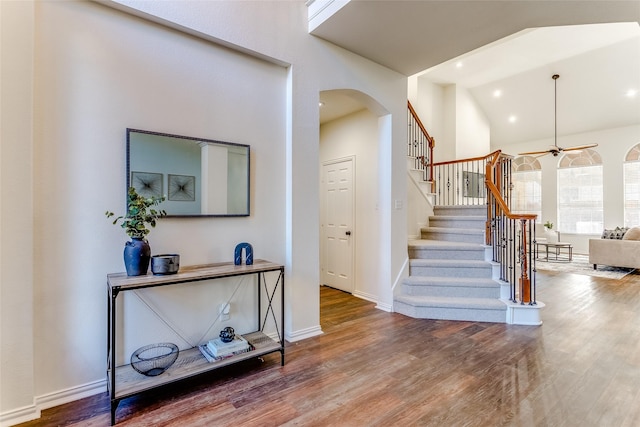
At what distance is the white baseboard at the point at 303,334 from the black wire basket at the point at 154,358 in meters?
1.07

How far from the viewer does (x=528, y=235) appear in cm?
367

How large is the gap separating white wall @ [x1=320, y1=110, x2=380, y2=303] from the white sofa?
18.6 ft

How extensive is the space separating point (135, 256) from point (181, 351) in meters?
0.91

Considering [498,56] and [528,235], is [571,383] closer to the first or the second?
[528,235]

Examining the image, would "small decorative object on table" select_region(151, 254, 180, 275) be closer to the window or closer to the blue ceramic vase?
the blue ceramic vase

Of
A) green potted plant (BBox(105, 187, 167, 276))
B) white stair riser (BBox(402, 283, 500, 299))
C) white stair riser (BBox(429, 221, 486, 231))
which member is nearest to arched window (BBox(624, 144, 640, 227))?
white stair riser (BBox(429, 221, 486, 231))

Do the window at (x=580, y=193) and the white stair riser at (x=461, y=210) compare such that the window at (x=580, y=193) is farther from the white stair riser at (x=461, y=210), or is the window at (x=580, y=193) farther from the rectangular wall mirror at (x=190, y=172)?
the rectangular wall mirror at (x=190, y=172)

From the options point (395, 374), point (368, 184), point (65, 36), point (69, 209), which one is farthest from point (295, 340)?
point (65, 36)

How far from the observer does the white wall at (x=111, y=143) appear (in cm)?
180

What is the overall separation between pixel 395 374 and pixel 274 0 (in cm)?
344

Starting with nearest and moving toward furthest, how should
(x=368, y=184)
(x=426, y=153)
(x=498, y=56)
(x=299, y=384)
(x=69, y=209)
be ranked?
1. (x=69, y=209)
2. (x=299, y=384)
3. (x=368, y=184)
4. (x=426, y=153)
5. (x=498, y=56)

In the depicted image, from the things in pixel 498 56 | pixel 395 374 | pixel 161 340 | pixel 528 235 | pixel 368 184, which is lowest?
pixel 395 374

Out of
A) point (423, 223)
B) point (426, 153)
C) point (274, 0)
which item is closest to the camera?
point (274, 0)

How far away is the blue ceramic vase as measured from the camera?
6.52 feet
